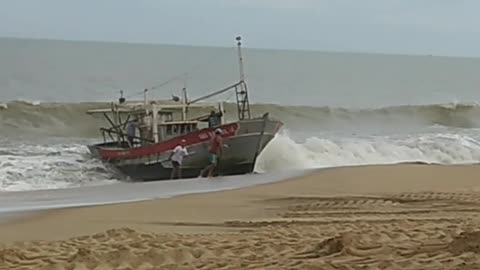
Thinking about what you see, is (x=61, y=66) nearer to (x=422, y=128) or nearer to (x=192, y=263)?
(x=422, y=128)

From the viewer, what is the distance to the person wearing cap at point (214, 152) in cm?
1977

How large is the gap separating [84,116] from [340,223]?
30.6m

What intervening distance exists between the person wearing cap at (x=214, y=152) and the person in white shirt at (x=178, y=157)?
0.57 meters

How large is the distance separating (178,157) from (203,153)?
2.21ft

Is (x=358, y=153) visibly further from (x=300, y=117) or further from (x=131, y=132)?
(x=300, y=117)

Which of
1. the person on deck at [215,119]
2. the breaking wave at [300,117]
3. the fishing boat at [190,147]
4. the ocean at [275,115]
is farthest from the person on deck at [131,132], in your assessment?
the breaking wave at [300,117]

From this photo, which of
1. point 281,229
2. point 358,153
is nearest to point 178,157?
point 358,153

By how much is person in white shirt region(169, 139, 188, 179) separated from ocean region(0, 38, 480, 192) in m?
1.56

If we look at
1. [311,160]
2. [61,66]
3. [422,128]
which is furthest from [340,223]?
[61,66]

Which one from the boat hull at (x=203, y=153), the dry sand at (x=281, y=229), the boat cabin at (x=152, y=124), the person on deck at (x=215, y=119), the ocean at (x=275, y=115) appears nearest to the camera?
the dry sand at (x=281, y=229)

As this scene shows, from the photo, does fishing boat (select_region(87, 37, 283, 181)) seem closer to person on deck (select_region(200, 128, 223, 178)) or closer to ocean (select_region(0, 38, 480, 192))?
person on deck (select_region(200, 128, 223, 178))

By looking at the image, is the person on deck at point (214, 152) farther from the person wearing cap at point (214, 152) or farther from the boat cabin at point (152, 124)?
the boat cabin at point (152, 124)

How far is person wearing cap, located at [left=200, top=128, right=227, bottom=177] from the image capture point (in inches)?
778

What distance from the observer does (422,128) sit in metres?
40.0
